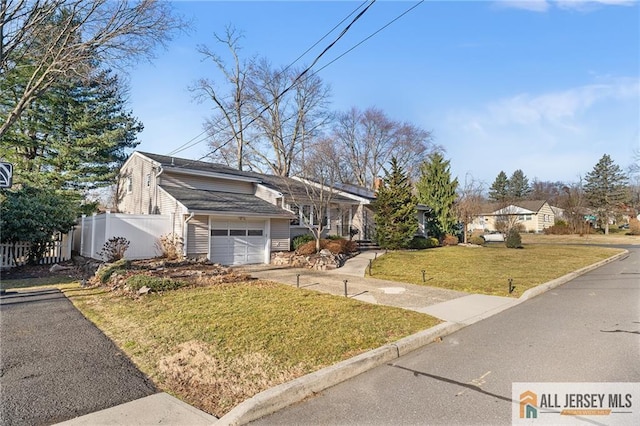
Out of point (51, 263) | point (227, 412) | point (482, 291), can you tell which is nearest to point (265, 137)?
point (51, 263)

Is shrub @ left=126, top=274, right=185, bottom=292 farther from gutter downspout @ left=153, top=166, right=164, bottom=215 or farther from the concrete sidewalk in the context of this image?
gutter downspout @ left=153, top=166, right=164, bottom=215

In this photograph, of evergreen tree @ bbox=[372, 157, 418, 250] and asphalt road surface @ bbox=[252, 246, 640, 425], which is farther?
evergreen tree @ bbox=[372, 157, 418, 250]

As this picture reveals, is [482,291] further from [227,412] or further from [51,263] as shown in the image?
[51,263]

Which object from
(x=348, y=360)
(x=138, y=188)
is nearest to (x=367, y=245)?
(x=138, y=188)

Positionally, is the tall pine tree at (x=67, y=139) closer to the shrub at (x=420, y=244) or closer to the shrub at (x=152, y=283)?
the shrub at (x=152, y=283)

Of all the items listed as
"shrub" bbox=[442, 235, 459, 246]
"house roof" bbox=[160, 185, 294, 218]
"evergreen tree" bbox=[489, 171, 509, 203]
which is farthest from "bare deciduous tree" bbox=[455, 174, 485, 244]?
"evergreen tree" bbox=[489, 171, 509, 203]

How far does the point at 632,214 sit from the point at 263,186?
62.4 m

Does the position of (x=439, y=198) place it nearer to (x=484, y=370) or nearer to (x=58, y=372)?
(x=484, y=370)

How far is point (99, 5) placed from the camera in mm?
12508

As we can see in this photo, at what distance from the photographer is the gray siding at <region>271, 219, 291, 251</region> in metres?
18.6

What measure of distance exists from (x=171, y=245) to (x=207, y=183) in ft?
16.5

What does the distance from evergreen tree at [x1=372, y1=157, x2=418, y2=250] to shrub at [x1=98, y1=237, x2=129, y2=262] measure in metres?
13.7

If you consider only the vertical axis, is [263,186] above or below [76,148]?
below

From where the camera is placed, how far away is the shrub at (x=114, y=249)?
14.4 m
